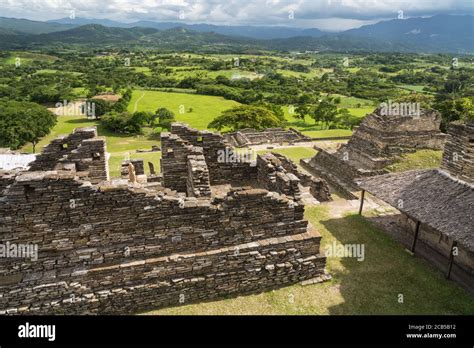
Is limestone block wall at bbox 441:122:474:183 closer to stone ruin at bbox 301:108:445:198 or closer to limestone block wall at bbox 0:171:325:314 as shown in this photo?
limestone block wall at bbox 0:171:325:314

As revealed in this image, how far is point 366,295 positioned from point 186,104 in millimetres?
74737

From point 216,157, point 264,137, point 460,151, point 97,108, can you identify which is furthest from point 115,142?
point 460,151

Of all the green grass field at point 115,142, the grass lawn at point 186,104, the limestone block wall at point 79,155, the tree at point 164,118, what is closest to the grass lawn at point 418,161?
the green grass field at point 115,142

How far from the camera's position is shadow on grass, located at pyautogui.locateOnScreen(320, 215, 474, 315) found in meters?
10.9

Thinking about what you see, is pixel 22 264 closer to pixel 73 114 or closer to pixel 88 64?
pixel 73 114

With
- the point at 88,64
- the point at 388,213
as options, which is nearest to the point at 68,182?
the point at 388,213

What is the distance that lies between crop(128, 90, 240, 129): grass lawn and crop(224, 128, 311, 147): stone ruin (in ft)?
58.4

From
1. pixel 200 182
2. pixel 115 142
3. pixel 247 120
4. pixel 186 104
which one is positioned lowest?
pixel 115 142

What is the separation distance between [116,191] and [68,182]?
124cm

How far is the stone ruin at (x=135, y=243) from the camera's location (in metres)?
9.20

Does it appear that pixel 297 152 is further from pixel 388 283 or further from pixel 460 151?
pixel 388 283

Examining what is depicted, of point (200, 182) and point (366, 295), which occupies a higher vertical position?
point (200, 182)

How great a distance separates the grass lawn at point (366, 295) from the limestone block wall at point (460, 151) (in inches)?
157

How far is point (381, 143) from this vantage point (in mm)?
25109
